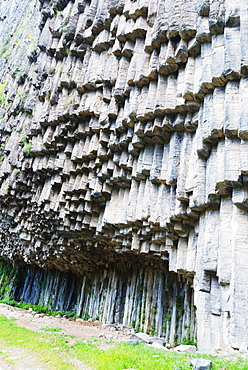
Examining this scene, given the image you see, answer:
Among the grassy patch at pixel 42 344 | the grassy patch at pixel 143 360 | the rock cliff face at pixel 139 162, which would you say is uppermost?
the rock cliff face at pixel 139 162

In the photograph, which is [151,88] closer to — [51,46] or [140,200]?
[140,200]

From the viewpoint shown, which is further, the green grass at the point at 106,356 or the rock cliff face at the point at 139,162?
the rock cliff face at the point at 139,162

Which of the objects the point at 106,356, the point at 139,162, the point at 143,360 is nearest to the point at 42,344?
the point at 106,356

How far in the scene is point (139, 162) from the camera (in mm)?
7656

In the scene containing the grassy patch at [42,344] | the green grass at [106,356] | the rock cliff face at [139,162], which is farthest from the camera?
the rock cliff face at [139,162]

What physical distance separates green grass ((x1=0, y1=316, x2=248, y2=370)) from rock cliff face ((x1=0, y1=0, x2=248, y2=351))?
70cm

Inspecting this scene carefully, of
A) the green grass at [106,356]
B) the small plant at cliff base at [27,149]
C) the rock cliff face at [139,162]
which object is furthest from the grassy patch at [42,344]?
the small plant at cliff base at [27,149]

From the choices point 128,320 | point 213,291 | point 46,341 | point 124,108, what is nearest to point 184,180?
point 213,291

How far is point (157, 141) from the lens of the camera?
728cm

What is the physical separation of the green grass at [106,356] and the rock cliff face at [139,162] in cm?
70

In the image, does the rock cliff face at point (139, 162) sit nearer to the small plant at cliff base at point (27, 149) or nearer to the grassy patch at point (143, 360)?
the small plant at cliff base at point (27, 149)

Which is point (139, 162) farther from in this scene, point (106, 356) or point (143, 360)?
point (143, 360)

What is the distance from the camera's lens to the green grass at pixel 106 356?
3.79m

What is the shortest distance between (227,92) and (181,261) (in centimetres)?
308
